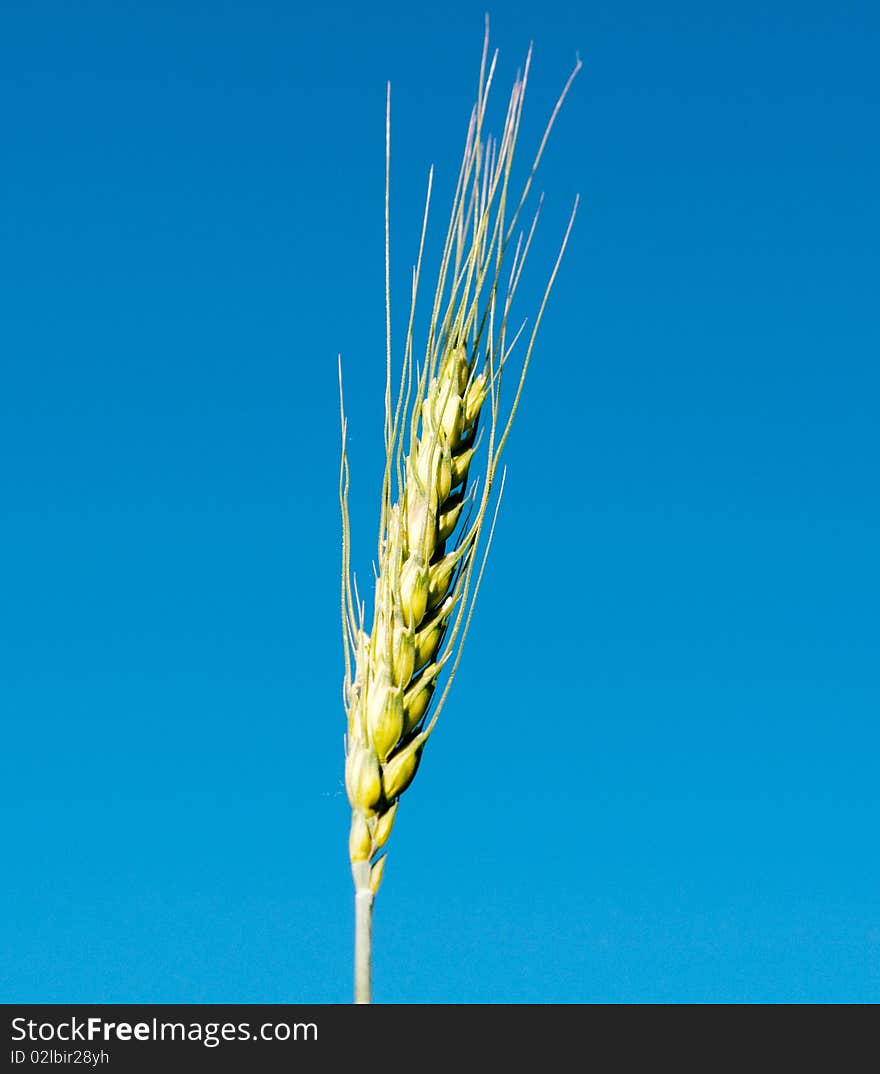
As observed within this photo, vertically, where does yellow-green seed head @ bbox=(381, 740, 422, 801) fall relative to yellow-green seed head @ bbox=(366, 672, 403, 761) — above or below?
below

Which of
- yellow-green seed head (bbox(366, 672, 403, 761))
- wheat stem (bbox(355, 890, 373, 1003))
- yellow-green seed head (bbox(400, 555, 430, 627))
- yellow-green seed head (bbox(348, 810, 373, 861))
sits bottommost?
wheat stem (bbox(355, 890, 373, 1003))

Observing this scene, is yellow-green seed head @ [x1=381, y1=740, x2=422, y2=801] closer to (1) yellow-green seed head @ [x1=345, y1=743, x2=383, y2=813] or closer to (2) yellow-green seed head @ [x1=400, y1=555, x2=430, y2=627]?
(1) yellow-green seed head @ [x1=345, y1=743, x2=383, y2=813]

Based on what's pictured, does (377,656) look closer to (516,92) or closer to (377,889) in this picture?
(377,889)

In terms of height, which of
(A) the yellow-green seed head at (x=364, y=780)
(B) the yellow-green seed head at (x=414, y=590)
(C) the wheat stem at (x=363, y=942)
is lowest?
(C) the wheat stem at (x=363, y=942)

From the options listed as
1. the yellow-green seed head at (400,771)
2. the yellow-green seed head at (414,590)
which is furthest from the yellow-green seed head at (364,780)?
the yellow-green seed head at (414,590)

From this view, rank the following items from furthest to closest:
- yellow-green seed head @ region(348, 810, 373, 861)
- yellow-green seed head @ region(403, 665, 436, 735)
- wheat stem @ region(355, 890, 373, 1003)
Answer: yellow-green seed head @ region(403, 665, 436, 735) → yellow-green seed head @ region(348, 810, 373, 861) → wheat stem @ region(355, 890, 373, 1003)

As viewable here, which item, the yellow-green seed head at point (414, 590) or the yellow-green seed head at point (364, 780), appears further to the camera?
the yellow-green seed head at point (414, 590)

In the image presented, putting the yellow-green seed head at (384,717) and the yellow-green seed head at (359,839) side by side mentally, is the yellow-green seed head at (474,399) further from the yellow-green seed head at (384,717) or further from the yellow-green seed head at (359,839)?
the yellow-green seed head at (359,839)

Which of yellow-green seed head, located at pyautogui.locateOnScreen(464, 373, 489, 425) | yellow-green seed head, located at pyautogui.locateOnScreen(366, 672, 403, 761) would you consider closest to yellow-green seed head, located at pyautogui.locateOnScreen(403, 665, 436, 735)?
yellow-green seed head, located at pyautogui.locateOnScreen(366, 672, 403, 761)

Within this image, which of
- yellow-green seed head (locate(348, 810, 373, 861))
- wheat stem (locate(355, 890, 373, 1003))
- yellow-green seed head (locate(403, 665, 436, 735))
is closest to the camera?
wheat stem (locate(355, 890, 373, 1003))

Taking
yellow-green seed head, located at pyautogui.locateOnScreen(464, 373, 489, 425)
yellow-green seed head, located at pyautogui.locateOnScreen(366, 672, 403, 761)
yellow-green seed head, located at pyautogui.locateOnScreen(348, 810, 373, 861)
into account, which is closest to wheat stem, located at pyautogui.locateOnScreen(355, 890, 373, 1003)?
yellow-green seed head, located at pyautogui.locateOnScreen(348, 810, 373, 861)

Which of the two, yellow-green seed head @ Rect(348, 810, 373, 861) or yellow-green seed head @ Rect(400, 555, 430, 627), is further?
yellow-green seed head @ Rect(400, 555, 430, 627)
